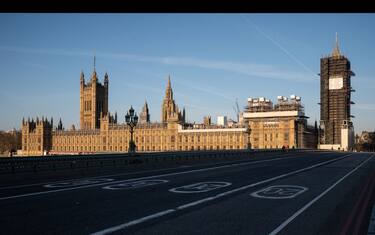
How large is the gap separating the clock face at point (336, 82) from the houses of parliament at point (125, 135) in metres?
47.3

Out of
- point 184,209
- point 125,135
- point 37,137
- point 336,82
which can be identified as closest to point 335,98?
point 336,82

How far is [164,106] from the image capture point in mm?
185750

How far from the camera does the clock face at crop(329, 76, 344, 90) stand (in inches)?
6983

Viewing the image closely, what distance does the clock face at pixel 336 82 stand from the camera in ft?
582

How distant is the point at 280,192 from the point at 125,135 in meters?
161

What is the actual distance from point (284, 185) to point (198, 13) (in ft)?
52.5

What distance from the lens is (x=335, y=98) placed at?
179625 millimetres

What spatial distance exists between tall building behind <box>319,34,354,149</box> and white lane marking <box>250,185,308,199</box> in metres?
159

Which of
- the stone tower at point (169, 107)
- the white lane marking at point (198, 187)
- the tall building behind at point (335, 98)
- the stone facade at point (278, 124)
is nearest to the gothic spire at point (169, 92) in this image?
the stone tower at point (169, 107)

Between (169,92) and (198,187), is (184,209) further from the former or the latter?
(169,92)

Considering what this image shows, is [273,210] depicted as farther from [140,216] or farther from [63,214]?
[63,214]

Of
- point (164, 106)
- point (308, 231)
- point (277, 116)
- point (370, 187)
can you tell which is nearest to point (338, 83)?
point (277, 116)

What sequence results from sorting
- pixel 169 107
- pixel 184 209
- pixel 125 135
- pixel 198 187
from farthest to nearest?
1. pixel 169 107
2. pixel 125 135
3. pixel 198 187
4. pixel 184 209

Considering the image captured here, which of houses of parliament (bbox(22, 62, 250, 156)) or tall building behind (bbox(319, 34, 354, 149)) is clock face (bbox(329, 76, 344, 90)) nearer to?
tall building behind (bbox(319, 34, 354, 149))
